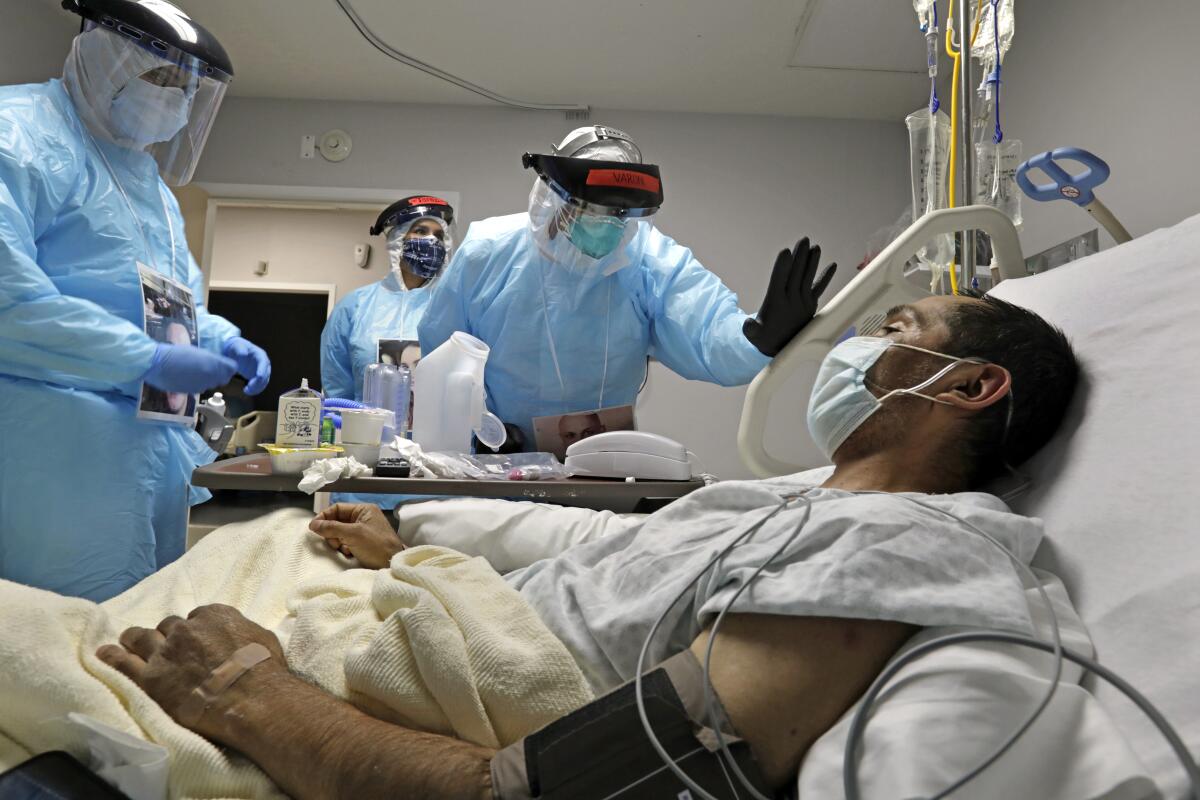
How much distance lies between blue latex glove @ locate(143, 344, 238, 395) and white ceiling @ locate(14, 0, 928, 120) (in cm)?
200

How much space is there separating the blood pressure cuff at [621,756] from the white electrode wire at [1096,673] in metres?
0.11

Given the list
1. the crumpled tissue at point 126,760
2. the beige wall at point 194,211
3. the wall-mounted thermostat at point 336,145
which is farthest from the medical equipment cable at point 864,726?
the beige wall at point 194,211

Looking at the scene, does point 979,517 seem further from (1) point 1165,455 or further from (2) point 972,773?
(2) point 972,773

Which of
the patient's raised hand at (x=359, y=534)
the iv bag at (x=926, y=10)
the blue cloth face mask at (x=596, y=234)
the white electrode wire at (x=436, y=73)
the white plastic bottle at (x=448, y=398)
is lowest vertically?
the patient's raised hand at (x=359, y=534)

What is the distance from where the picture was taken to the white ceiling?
3.24 m

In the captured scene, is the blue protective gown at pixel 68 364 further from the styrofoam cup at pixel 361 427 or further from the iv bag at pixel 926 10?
the iv bag at pixel 926 10

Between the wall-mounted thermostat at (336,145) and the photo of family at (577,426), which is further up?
the wall-mounted thermostat at (336,145)

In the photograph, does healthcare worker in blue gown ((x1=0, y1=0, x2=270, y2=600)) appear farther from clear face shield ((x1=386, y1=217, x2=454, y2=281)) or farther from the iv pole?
the iv pole

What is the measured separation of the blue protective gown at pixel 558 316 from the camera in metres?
2.21

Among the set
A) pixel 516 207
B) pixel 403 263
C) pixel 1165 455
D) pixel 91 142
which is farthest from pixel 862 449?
pixel 516 207

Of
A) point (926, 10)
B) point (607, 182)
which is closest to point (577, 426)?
point (607, 182)

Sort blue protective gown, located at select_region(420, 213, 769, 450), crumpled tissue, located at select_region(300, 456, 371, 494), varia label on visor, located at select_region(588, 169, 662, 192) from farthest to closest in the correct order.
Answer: blue protective gown, located at select_region(420, 213, 769, 450), varia label on visor, located at select_region(588, 169, 662, 192), crumpled tissue, located at select_region(300, 456, 371, 494)

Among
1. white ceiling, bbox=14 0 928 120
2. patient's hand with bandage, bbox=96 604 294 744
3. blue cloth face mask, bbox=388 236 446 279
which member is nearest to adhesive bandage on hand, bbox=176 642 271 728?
patient's hand with bandage, bbox=96 604 294 744

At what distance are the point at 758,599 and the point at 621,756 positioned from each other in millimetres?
178
